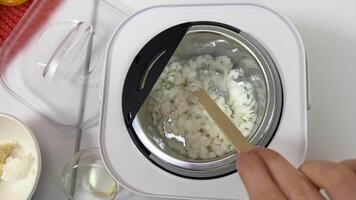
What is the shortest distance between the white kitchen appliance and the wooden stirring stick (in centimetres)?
4

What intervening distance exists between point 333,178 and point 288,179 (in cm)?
4

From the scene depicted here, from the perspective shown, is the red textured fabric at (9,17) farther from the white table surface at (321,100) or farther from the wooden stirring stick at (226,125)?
the wooden stirring stick at (226,125)

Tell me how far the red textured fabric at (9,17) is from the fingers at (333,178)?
1.76 ft

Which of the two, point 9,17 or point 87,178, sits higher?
point 9,17

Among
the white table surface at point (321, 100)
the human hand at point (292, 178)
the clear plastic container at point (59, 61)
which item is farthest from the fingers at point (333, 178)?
the clear plastic container at point (59, 61)

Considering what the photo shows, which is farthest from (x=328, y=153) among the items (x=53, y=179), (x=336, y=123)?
(x=53, y=179)

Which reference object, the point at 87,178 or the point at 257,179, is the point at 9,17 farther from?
the point at 257,179

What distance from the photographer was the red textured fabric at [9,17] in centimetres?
69

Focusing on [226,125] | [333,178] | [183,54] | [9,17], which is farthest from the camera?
[9,17]

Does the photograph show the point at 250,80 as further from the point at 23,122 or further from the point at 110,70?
the point at 23,122

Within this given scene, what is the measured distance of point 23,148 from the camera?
Result: 0.61 m

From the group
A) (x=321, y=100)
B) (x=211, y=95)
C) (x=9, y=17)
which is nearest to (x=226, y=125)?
(x=211, y=95)

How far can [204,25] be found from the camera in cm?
54

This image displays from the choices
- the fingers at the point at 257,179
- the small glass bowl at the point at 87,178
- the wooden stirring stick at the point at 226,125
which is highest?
the wooden stirring stick at the point at 226,125
